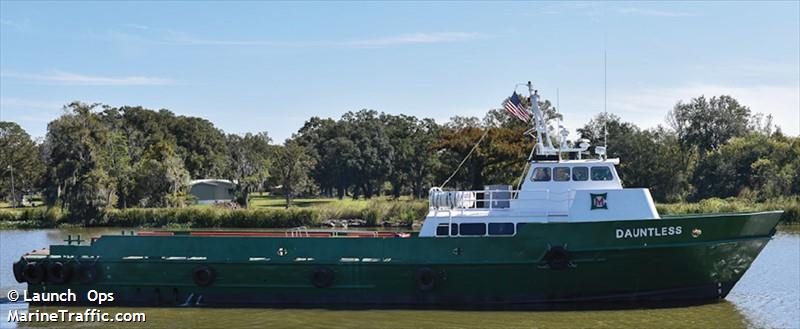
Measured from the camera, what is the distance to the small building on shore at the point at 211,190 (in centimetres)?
6632

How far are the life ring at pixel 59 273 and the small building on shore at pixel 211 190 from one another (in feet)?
156

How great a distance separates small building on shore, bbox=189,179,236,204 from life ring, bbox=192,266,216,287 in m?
48.5

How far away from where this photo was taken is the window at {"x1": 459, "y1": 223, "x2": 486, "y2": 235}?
1789 centimetres

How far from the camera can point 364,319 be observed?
16.8 m

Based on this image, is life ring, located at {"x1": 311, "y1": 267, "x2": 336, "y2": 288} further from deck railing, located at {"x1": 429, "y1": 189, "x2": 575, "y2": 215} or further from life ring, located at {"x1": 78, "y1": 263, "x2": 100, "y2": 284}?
Result: life ring, located at {"x1": 78, "y1": 263, "x2": 100, "y2": 284}

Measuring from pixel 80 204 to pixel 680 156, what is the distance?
44019mm

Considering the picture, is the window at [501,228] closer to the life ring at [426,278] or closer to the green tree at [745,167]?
the life ring at [426,278]

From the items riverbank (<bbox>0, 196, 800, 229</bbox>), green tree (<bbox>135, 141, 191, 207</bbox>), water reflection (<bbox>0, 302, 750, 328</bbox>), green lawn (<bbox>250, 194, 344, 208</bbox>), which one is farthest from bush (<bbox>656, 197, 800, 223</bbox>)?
green tree (<bbox>135, 141, 191, 207</bbox>)

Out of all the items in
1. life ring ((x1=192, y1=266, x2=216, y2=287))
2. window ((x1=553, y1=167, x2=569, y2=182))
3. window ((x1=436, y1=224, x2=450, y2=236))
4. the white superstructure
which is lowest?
life ring ((x1=192, y1=266, x2=216, y2=287))

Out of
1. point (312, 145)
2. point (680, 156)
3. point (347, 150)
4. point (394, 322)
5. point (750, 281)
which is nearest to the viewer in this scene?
point (394, 322)

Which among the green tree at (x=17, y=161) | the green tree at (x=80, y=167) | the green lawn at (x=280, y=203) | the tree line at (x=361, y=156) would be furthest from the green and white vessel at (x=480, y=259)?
the green tree at (x=17, y=161)

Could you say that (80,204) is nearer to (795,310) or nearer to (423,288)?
(423,288)

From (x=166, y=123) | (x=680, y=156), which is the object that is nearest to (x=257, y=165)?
(x=166, y=123)

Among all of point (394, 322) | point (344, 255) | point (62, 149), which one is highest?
point (62, 149)
